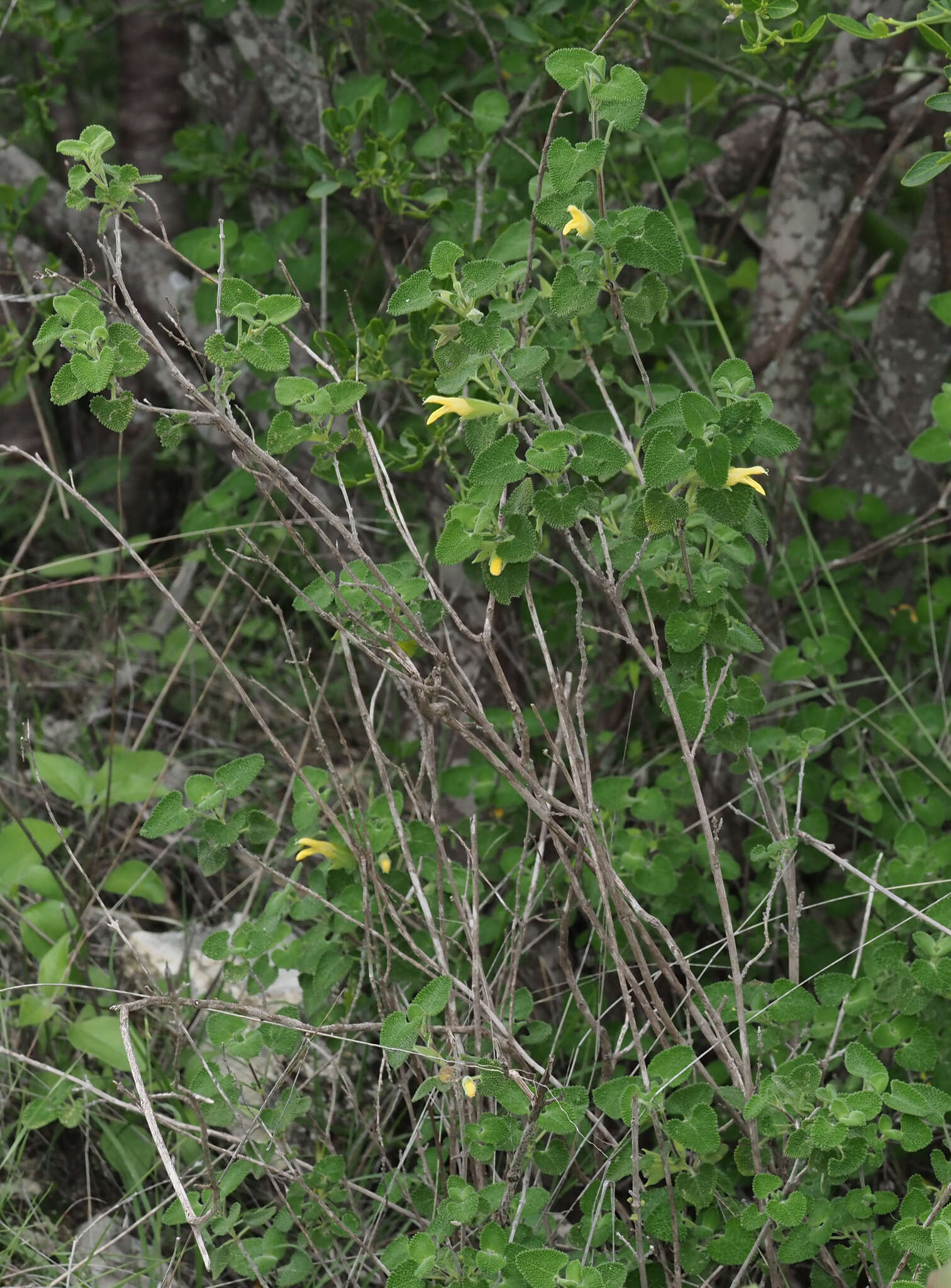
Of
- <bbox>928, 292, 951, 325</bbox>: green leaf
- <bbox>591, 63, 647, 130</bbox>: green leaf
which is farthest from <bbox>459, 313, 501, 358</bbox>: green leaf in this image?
<bbox>928, 292, 951, 325</bbox>: green leaf

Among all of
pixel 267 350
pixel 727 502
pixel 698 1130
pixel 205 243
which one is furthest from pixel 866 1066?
pixel 205 243

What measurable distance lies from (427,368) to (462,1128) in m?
1.15

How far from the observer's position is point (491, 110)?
7.25ft

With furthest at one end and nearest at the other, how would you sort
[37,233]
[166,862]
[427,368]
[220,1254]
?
[37,233], [166,862], [427,368], [220,1254]

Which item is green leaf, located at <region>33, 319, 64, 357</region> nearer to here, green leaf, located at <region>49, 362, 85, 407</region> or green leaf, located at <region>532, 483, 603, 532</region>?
green leaf, located at <region>49, 362, 85, 407</region>

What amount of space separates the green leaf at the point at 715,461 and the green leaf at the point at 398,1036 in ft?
2.33

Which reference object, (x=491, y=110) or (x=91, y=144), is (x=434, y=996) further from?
(x=491, y=110)

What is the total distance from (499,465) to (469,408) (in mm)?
111

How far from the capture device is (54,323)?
1503 millimetres

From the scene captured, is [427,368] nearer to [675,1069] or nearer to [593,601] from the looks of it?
[593,601]

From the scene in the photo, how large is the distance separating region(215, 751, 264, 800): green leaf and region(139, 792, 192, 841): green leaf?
6 cm

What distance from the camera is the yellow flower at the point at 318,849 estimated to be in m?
1.73

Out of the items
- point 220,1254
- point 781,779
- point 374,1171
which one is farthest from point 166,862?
point 781,779

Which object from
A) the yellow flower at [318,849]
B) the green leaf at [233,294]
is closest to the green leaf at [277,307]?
the green leaf at [233,294]
